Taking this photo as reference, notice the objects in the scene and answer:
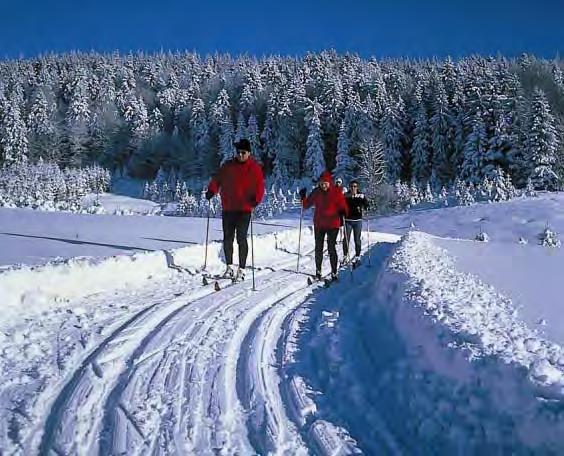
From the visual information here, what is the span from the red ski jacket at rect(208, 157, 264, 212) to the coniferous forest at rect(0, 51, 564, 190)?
39.9 meters

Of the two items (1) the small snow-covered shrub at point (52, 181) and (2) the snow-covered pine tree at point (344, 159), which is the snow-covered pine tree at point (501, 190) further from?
(1) the small snow-covered shrub at point (52, 181)

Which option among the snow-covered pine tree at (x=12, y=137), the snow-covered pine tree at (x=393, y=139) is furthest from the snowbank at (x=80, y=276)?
the snow-covered pine tree at (x=12, y=137)

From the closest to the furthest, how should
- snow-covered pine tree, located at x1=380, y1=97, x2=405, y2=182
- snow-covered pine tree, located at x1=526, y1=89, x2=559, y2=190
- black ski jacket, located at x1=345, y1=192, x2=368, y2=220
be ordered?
black ski jacket, located at x1=345, y1=192, x2=368, y2=220
snow-covered pine tree, located at x1=526, y1=89, x2=559, y2=190
snow-covered pine tree, located at x1=380, y1=97, x2=405, y2=182

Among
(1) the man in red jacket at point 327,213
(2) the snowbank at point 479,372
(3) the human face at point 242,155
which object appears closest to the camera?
(2) the snowbank at point 479,372

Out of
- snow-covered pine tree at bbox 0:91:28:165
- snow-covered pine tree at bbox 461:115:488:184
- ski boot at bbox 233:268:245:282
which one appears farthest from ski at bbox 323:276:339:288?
snow-covered pine tree at bbox 0:91:28:165

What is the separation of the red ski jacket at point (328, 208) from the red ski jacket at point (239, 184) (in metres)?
1.40

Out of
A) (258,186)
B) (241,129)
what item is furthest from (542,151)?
(258,186)

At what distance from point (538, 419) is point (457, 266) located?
6914mm

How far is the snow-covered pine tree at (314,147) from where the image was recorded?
61.7 m

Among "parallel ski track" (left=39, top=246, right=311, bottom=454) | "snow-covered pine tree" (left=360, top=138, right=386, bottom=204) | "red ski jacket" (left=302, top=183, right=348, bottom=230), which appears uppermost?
"snow-covered pine tree" (left=360, top=138, right=386, bottom=204)

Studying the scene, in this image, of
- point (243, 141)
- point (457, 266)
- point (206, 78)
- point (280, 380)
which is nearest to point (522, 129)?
point (457, 266)

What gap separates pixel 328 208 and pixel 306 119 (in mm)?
58060

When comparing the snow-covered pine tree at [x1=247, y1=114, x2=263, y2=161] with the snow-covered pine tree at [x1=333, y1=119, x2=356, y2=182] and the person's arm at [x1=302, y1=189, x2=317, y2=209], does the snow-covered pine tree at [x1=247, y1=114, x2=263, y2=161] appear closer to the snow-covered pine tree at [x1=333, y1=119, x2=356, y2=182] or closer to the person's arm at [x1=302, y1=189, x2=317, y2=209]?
the snow-covered pine tree at [x1=333, y1=119, x2=356, y2=182]

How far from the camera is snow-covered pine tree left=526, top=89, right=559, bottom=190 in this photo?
43062 millimetres
